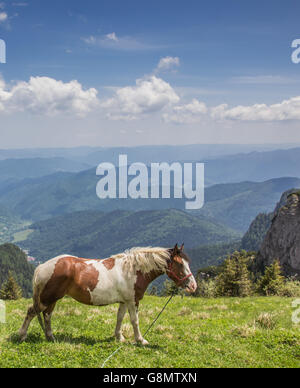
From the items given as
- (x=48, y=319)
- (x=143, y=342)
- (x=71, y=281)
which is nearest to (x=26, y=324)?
(x=48, y=319)

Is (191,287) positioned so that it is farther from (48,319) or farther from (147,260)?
(48,319)

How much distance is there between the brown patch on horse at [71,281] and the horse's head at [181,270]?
2.46 metres

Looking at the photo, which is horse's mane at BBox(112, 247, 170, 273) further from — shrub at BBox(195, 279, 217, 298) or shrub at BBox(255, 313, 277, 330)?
shrub at BBox(195, 279, 217, 298)

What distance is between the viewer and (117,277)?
9.97 metres

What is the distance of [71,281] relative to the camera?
963 cm

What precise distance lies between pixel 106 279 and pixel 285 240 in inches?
5240

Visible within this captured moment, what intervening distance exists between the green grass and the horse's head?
1846 mm

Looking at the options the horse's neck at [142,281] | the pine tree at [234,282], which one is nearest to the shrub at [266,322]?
the horse's neck at [142,281]

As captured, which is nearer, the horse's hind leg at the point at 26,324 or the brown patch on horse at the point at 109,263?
the horse's hind leg at the point at 26,324

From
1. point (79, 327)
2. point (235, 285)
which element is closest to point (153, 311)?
point (79, 327)

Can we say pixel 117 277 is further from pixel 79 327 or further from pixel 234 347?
pixel 234 347

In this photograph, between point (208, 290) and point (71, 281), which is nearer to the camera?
point (71, 281)

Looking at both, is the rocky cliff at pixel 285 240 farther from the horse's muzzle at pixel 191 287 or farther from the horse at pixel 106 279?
the horse at pixel 106 279

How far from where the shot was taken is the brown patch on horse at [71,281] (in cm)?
942
